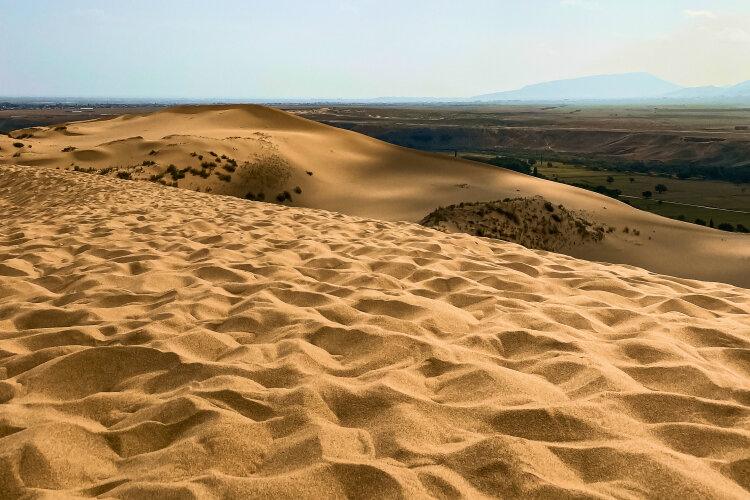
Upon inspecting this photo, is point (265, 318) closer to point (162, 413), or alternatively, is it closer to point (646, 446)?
point (162, 413)

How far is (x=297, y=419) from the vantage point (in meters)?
2.14

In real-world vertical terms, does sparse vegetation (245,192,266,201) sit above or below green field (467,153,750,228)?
above

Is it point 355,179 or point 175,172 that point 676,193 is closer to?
point 355,179

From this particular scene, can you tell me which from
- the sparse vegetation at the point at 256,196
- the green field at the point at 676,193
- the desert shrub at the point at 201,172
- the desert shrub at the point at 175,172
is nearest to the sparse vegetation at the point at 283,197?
the sparse vegetation at the point at 256,196

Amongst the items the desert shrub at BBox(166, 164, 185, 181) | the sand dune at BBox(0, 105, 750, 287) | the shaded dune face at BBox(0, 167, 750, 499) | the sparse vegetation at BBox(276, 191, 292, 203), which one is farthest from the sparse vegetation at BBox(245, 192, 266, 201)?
the shaded dune face at BBox(0, 167, 750, 499)

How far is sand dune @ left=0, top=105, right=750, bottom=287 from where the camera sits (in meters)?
13.6

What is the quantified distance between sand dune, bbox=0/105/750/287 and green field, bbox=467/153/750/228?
11104 millimetres

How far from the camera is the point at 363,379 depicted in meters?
2.51

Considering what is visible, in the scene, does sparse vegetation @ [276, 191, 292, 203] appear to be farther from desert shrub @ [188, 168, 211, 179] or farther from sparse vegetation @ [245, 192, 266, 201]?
desert shrub @ [188, 168, 211, 179]

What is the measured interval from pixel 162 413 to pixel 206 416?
0.19 metres

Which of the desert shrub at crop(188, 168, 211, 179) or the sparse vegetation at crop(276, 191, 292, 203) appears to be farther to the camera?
the sparse vegetation at crop(276, 191, 292, 203)

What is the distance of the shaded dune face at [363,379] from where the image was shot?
1.79m

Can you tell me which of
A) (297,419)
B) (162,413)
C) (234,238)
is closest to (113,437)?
(162,413)

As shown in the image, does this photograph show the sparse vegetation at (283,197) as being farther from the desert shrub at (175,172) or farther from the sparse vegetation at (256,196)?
the desert shrub at (175,172)
